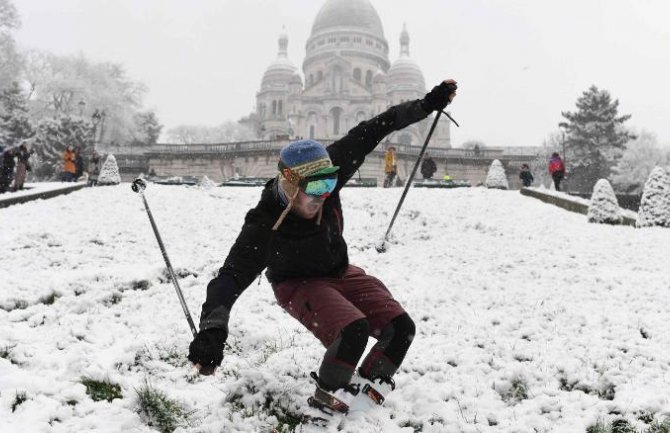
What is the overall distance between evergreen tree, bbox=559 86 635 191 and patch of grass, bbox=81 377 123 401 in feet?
162

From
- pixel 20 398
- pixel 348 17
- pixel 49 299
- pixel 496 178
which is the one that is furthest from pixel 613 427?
pixel 348 17

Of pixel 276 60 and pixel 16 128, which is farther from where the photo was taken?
pixel 276 60

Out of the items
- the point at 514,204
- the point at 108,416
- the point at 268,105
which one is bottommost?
the point at 108,416

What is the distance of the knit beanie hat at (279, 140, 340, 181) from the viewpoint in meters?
3.59

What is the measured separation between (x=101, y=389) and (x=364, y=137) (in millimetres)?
2864

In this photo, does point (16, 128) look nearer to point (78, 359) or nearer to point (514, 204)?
point (514, 204)

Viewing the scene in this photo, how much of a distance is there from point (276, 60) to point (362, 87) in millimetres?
17739

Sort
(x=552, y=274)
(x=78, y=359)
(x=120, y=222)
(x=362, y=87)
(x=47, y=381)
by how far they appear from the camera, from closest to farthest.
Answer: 1. (x=47, y=381)
2. (x=78, y=359)
3. (x=552, y=274)
4. (x=120, y=222)
5. (x=362, y=87)

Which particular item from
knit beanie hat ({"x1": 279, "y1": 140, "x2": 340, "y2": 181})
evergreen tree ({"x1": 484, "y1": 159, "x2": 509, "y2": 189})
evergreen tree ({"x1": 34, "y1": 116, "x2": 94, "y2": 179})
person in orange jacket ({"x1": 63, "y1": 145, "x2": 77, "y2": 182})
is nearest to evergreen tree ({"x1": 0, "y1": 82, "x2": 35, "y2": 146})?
evergreen tree ({"x1": 34, "y1": 116, "x2": 94, "y2": 179})

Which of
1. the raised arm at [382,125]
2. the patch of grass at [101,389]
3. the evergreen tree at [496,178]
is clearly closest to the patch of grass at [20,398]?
the patch of grass at [101,389]

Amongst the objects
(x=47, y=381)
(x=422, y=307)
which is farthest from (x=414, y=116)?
(x=47, y=381)

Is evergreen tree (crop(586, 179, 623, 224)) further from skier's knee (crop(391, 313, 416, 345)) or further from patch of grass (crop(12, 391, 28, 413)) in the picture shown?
patch of grass (crop(12, 391, 28, 413))

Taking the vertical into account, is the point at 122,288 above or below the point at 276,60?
below

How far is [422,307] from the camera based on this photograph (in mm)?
6812
